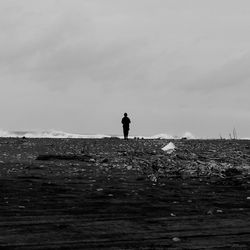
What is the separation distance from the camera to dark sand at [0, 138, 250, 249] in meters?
8.20

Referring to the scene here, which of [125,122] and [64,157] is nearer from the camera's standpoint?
[64,157]

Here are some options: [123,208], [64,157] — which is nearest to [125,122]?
[64,157]

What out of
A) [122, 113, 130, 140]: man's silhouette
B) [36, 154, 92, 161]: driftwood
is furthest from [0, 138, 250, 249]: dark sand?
[122, 113, 130, 140]: man's silhouette

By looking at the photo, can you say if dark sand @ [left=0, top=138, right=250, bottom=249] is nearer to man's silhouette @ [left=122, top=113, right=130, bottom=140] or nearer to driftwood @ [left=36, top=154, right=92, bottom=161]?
driftwood @ [left=36, top=154, right=92, bottom=161]

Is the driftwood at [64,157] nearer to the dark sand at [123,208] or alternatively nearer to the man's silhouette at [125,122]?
the dark sand at [123,208]

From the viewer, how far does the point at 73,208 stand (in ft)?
36.2

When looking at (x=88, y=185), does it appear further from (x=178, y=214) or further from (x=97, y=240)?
(x=97, y=240)

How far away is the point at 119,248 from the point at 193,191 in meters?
7.05

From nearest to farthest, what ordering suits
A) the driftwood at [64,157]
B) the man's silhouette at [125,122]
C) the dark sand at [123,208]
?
the dark sand at [123,208] < the driftwood at [64,157] < the man's silhouette at [125,122]

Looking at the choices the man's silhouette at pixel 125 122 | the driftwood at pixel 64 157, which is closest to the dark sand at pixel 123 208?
the driftwood at pixel 64 157

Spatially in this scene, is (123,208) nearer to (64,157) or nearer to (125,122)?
(64,157)

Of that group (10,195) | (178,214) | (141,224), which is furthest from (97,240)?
(10,195)

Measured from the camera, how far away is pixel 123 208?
37.0 feet

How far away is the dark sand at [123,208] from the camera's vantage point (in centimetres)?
820
